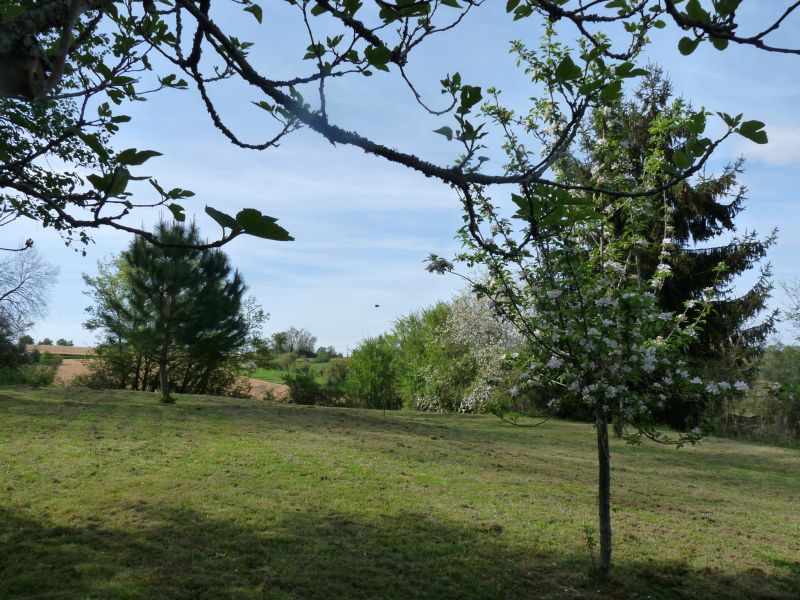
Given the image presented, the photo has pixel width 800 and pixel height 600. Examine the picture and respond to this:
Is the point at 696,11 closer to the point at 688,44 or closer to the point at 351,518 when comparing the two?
the point at 688,44

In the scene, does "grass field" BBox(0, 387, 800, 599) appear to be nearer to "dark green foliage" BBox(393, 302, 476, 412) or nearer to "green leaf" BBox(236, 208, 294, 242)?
"green leaf" BBox(236, 208, 294, 242)

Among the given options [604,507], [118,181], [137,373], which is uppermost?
[118,181]

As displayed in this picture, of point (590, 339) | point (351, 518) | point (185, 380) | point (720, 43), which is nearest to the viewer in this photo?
point (720, 43)

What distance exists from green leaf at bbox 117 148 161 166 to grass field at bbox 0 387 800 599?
334 centimetres

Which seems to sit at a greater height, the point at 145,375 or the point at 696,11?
the point at 696,11

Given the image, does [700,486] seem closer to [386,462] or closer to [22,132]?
[386,462]

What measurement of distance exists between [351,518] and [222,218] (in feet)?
16.7

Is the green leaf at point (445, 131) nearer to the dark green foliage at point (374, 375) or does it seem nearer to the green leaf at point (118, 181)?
the green leaf at point (118, 181)

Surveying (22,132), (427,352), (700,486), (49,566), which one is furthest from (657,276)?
(427,352)

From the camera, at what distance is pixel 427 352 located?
24719 mm

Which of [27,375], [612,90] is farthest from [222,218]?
[27,375]

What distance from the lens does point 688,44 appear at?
146 centimetres

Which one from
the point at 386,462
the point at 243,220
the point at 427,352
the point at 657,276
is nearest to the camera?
the point at 243,220

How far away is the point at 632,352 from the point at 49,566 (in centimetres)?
438
